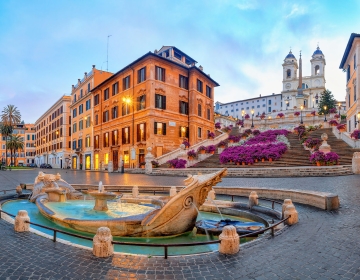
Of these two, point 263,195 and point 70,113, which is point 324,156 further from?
point 70,113

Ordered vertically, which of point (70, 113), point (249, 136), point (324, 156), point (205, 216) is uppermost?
point (70, 113)

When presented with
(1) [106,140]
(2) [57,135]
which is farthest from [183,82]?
(2) [57,135]

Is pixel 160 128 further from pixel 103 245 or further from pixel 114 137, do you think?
pixel 103 245

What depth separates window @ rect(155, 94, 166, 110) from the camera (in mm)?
34406

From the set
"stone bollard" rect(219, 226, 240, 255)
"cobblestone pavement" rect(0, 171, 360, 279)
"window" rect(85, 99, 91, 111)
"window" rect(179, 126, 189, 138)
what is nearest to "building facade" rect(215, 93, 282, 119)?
"window" rect(179, 126, 189, 138)

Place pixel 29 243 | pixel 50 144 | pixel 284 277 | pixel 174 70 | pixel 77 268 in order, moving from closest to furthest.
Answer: pixel 284 277 → pixel 77 268 → pixel 29 243 → pixel 174 70 → pixel 50 144

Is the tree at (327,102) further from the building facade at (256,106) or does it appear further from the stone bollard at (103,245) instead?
the stone bollard at (103,245)

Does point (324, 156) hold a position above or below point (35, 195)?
above

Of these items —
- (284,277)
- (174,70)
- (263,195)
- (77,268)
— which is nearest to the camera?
(284,277)

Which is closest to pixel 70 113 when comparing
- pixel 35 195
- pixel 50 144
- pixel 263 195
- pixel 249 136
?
pixel 50 144

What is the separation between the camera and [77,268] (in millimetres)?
4273

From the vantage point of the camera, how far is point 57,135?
66.3m

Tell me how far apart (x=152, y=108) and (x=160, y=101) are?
194 cm

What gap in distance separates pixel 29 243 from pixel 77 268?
198 cm
